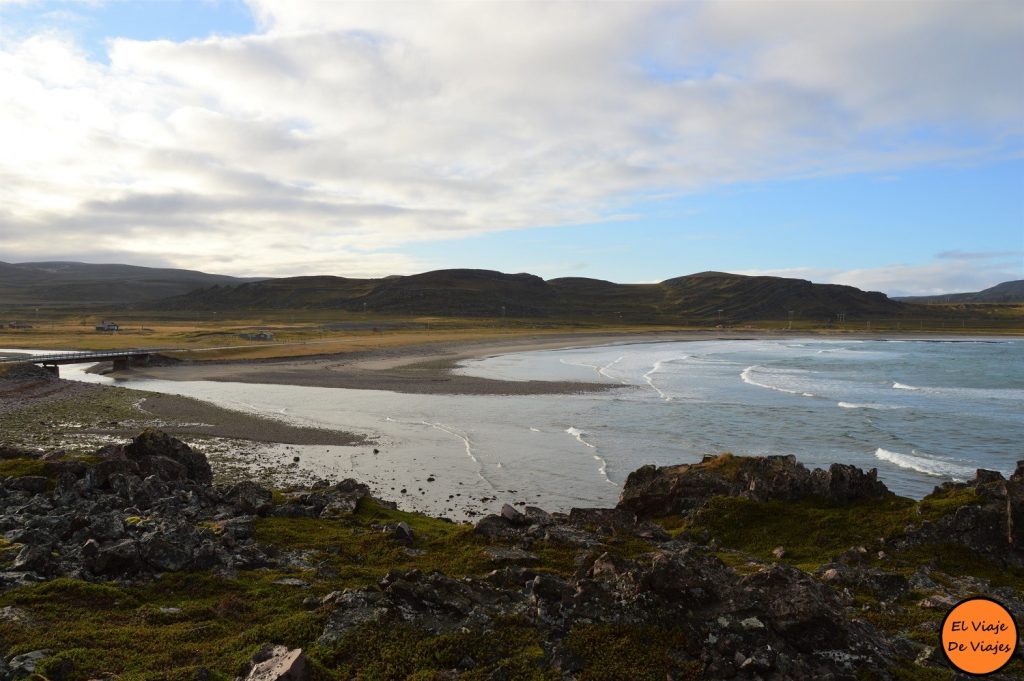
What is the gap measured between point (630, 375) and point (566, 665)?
56.2 meters

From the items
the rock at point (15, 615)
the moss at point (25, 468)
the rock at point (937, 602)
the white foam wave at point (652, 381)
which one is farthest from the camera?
the white foam wave at point (652, 381)

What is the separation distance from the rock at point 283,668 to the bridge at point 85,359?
194 feet

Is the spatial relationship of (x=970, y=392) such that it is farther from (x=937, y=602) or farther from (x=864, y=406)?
(x=937, y=602)

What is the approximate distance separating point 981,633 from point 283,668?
6.81m

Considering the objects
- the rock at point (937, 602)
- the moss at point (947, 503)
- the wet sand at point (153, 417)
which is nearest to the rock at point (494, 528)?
the rock at point (937, 602)

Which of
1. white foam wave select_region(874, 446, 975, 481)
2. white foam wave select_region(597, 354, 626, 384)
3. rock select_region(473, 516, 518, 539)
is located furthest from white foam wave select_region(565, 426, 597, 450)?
white foam wave select_region(597, 354, 626, 384)

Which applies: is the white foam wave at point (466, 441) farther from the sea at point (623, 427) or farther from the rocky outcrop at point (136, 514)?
the rocky outcrop at point (136, 514)

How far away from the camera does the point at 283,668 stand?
7.28m

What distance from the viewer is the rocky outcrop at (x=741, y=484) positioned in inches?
637

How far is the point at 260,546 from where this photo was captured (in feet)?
40.8

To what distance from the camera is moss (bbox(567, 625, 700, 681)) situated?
25.3ft

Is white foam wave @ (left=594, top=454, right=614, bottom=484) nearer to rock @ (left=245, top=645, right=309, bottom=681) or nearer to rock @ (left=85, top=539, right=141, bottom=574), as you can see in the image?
rock @ (left=85, top=539, right=141, bottom=574)

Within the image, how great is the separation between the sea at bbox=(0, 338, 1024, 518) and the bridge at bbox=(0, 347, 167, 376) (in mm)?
1651

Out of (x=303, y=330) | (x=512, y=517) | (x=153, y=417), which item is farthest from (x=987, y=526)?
(x=303, y=330)
